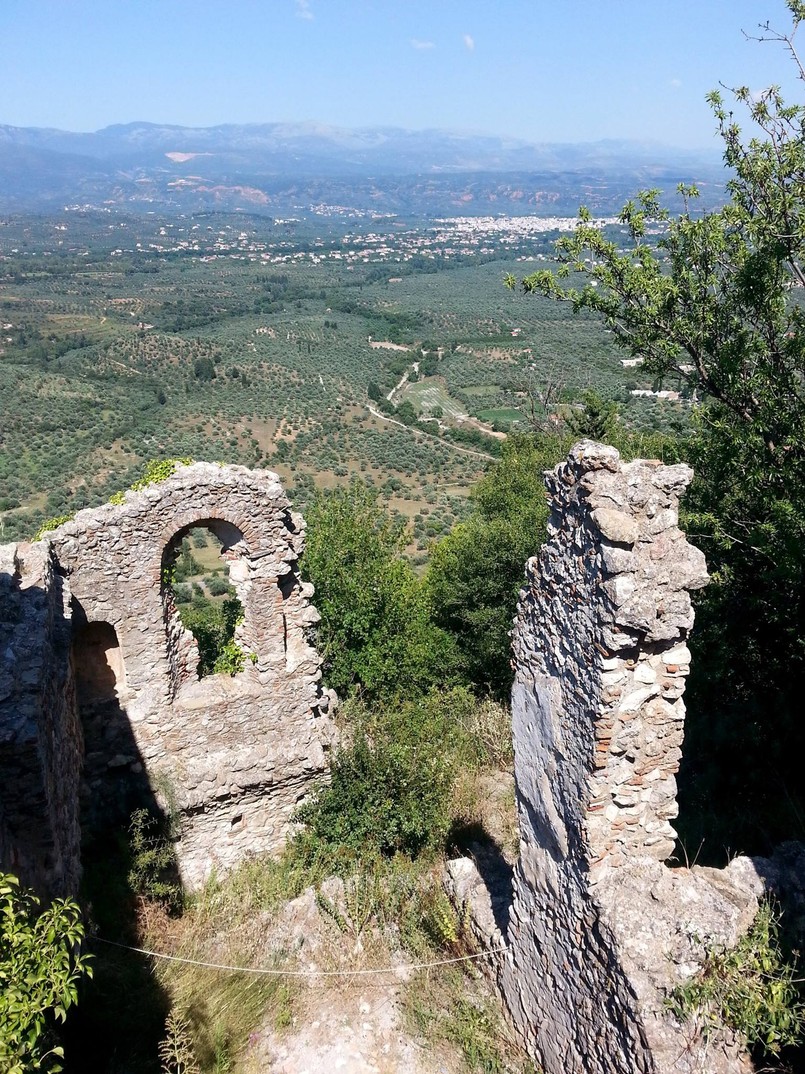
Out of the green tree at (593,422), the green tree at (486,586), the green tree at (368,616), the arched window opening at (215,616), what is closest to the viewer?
the arched window opening at (215,616)

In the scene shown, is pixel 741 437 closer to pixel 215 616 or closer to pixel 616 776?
pixel 616 776

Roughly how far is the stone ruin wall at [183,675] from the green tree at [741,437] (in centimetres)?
527

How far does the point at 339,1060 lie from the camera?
6391mm

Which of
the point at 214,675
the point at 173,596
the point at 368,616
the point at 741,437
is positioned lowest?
the point at 368,616

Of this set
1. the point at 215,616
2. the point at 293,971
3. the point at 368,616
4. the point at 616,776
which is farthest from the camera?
the point at 215,616

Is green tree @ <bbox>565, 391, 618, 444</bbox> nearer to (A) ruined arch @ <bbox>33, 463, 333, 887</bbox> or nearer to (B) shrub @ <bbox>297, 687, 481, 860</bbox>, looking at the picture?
(B) shrub @ <bbox>297, 687, 481, 860</bbox>

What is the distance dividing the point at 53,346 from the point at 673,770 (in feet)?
219

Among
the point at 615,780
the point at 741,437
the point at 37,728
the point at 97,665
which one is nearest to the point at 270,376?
the point at 97,665

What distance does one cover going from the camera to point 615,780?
512cm

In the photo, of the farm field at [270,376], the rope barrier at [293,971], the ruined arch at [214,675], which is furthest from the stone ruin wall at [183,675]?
the farm field at [270,376]

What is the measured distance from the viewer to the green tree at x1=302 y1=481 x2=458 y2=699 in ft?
44.0

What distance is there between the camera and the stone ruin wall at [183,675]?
27.2ft

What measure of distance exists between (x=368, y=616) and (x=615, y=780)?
343 inches

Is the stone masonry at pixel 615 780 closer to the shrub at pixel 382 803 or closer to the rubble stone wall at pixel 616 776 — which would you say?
the rubble stone wall at pixel 616 776
